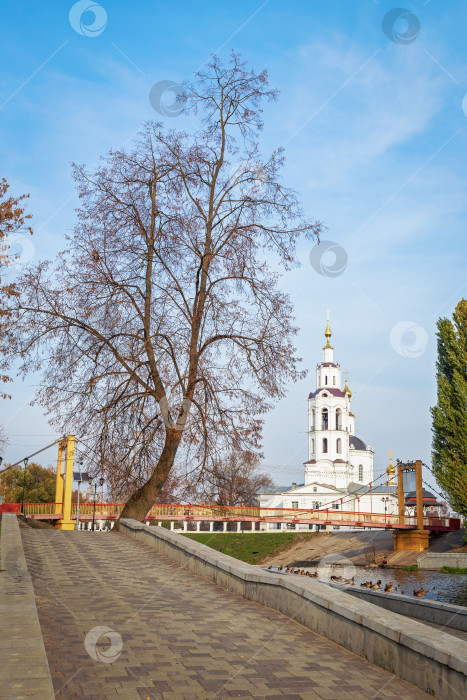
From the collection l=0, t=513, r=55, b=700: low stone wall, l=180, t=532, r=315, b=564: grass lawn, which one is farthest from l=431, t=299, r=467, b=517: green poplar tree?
l=0, t=513, r=55, b=700: low stone wall

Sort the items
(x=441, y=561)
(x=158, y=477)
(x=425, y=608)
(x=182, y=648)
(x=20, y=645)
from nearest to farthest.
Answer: (x=20, y=645)
(x=182, y=648)
(x=425, y=608)
(x=158, y=477)
(x=441, y=561)

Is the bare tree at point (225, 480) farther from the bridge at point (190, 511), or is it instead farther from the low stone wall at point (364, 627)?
the low stone wall at point (364, 627)

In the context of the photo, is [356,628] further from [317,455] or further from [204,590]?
[317,455]

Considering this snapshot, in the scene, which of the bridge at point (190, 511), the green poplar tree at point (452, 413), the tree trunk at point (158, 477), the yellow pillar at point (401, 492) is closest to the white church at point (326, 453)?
the bridge at point (190, 511)

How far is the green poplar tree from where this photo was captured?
32469 millimetres

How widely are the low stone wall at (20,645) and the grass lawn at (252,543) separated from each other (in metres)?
39.3

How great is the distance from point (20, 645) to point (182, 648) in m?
1.66

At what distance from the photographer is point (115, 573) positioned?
420 inches

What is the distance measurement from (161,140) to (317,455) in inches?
3571

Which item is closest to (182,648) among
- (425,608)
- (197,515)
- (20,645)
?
(20,645)

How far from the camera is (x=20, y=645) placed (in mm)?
4930

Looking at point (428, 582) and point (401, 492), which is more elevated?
point (401, 492)

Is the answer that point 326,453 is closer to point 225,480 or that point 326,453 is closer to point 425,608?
point 225,480

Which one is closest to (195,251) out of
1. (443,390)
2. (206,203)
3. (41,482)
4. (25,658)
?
(206,203)
